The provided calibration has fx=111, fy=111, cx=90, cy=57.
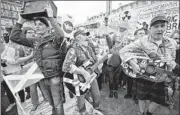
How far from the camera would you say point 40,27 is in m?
1.91

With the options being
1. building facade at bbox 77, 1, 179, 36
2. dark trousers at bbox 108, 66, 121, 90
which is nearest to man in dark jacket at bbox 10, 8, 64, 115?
dark trousers at bbox 108, 66, 121, 90

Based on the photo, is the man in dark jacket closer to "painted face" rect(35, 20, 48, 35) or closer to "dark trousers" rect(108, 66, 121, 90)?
"painted face" rect(35, 20, 48, 35)

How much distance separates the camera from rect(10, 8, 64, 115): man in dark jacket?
6.25 feet

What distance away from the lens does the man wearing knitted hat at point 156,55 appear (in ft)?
6.63

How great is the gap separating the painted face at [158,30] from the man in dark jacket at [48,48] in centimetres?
166

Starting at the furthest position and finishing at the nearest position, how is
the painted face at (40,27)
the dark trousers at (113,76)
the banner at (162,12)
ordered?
1. the banner at (162,12)
2. the dark trousers at (113,76)
3. the painted face at (40,27)

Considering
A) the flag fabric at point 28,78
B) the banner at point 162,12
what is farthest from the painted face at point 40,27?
the banner at point 162,12

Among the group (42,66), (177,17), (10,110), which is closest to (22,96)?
(10,110)

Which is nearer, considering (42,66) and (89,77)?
(42,66)

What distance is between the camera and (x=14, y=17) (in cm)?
337

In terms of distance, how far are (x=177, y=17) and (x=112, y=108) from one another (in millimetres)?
3542

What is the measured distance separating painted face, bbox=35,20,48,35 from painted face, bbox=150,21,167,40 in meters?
1.94

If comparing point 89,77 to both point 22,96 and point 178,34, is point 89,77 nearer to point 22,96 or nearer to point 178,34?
point 22,96

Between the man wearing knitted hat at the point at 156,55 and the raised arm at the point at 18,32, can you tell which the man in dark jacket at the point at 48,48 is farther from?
the man wearing knitted hat at the point at 156,55
